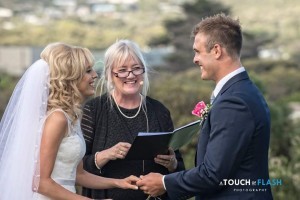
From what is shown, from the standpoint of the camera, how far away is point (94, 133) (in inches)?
203

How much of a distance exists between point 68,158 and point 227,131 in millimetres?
1055

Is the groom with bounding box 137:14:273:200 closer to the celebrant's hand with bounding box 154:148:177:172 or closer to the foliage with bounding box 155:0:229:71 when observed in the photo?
the celebrant's hand with bounding box 154:148:177:172

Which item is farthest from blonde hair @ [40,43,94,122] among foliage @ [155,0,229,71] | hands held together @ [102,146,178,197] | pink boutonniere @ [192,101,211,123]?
foliage @ [155,0,229,71]

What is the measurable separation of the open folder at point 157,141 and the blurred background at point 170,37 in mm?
6872

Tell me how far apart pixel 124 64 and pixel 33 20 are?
3711 inches

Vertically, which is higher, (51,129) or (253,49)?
(253,49)

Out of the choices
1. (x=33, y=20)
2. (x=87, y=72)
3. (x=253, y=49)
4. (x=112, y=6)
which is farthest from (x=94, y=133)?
(x=112, y=6)

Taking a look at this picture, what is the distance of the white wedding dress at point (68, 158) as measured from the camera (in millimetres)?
4398

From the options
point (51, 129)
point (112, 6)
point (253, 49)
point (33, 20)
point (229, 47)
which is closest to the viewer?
point (229, 47)

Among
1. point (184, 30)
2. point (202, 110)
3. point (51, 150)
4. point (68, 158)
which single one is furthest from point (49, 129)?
point (184, 30)

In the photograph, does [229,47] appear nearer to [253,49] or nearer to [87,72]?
[87,72]

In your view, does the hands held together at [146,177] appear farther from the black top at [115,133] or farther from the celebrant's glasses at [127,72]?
the celebrant's glasses at [127,72]

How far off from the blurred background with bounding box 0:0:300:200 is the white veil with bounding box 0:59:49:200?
23.6 feet

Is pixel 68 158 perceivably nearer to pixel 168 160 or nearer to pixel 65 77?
pixel 65 77
